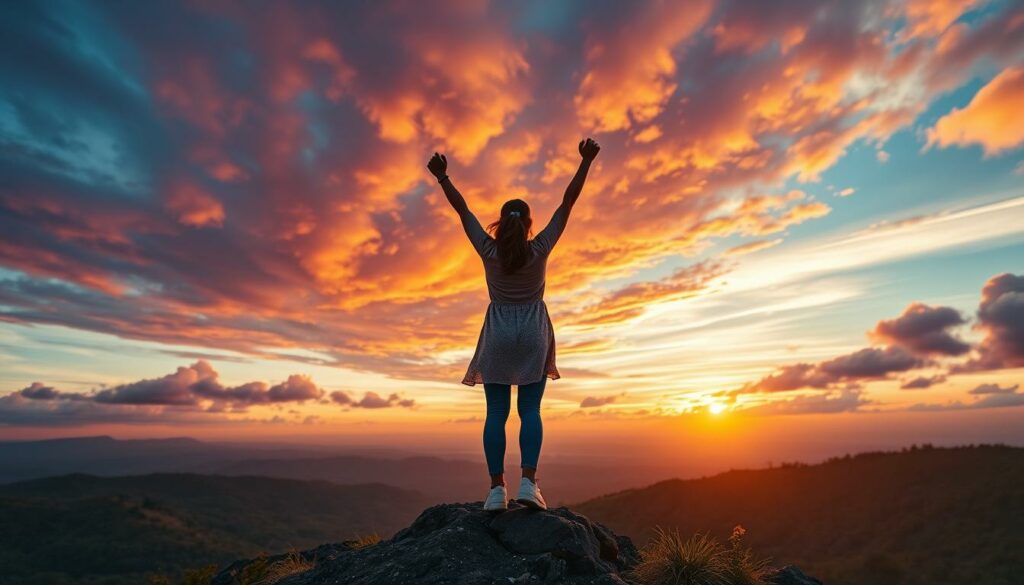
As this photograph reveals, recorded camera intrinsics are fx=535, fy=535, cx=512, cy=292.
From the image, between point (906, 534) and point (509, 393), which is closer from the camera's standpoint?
point (509, 393)

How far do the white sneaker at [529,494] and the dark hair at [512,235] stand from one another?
2.25m

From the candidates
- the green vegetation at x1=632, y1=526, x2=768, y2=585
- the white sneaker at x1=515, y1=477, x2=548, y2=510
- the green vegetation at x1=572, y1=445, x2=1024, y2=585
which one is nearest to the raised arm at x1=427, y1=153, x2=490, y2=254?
the white sneaker at x1=515, y1=477, x2=548, y2=510

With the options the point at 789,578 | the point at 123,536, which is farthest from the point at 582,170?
the point at 123,536

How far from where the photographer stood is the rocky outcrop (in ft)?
16.6

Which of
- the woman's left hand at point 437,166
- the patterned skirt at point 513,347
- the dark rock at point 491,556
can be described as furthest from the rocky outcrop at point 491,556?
the woman's left hand at point 437,166

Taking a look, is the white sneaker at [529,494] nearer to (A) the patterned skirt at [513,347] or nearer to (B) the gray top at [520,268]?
(A) the patterned skirt at [513,347]

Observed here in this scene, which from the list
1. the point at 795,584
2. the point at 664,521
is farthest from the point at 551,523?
the point at 664,521

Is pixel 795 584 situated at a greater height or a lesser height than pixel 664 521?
greater

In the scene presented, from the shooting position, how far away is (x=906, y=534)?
2959 cm

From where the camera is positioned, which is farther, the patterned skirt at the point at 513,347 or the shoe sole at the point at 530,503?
the shoe sole at the point at 530,503

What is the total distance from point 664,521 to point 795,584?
4520 centimetres

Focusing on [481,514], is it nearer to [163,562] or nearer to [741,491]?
[741,491]

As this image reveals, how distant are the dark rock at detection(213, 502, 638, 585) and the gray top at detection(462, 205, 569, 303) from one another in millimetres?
2421

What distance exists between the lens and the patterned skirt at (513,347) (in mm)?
5477
